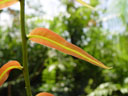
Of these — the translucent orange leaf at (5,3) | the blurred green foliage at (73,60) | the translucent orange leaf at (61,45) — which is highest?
the blurred green foliage at (73,60)

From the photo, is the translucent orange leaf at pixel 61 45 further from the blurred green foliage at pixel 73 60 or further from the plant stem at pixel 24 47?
the blurred green foliage at pixel 73 60

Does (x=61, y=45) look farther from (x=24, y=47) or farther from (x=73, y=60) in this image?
(x=73, y=60)

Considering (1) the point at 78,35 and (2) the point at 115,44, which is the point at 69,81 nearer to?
(1) the point at 78,35

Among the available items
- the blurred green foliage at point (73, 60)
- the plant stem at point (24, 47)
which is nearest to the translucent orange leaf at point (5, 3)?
the plant stem at point (24, 47)

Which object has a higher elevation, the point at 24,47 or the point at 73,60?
the point at 73,60

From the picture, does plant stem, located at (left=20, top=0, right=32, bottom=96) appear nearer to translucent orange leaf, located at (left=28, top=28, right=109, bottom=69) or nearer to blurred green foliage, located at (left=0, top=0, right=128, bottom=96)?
translucent orange leaf, located at (left=28, top=28, right=109, bottom=69)

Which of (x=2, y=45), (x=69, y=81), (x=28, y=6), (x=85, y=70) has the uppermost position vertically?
(x=28, y=6)

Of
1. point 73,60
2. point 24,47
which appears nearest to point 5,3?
point 24,47

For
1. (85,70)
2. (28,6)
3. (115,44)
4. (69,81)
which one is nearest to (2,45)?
(28,6)
